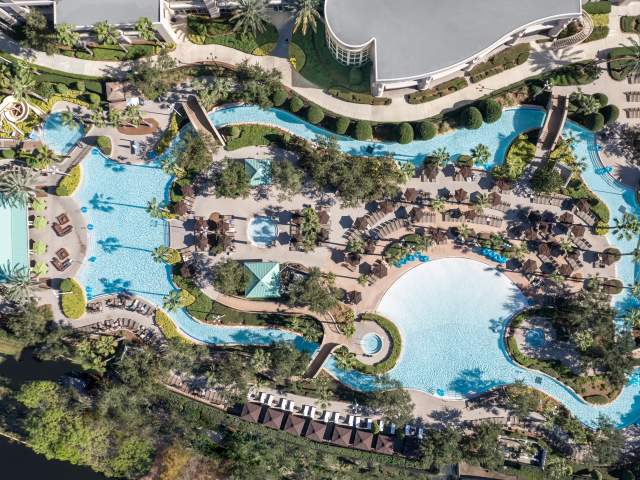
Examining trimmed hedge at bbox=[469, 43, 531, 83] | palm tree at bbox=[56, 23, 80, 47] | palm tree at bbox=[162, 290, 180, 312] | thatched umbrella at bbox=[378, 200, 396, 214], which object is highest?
trimmed hedge at bbox=[469, 43, 531, 83]

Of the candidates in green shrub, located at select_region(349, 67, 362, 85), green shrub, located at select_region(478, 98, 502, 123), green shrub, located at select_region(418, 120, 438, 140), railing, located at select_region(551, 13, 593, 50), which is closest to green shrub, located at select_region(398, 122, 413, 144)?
green shrub, located at select_region(418, 120, 438, 140)

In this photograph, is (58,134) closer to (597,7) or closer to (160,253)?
(160,253)

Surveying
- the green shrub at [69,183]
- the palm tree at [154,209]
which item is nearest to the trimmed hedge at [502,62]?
the palm tree at [154,209]

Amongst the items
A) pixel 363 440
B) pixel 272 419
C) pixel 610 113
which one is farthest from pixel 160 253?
pixel 610 113

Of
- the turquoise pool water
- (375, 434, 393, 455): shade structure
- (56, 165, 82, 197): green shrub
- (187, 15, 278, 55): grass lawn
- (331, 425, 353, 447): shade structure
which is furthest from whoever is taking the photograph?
the turquoise pool water

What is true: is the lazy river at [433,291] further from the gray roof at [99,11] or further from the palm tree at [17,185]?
the gray roof at [99,11]

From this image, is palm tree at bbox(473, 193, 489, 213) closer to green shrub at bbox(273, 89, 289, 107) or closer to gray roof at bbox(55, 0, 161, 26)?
green shrub at bbox(273, 89, 289, 107)
